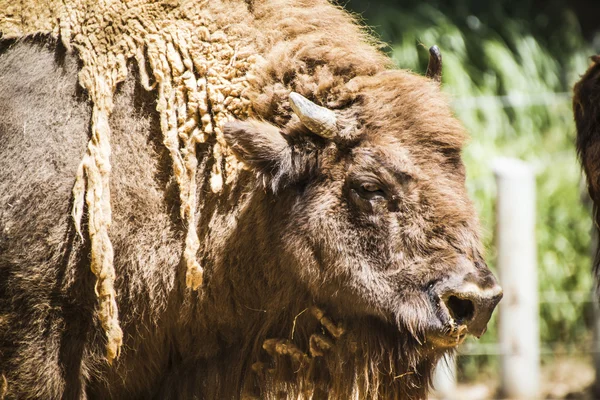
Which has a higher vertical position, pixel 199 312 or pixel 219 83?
pixel 219 83

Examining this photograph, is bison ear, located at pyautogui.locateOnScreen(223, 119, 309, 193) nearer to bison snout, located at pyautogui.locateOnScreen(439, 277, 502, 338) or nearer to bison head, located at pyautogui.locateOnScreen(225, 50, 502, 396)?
bison head, located at pyautogui.locateOnScreen(225, 50, 502, 396)

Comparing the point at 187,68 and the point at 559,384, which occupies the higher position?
the point at 187,68

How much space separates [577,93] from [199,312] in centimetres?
231

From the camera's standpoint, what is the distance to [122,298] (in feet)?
11.2

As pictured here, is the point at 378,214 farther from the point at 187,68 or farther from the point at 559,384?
the point at 559,384

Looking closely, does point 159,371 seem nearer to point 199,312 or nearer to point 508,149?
point 199,312

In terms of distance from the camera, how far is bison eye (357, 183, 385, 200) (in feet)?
10.6

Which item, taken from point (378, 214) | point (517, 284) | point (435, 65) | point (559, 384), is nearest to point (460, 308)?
point (378, 214)

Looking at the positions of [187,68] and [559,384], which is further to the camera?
[559,384]

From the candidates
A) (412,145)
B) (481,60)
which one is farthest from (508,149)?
(412,145)

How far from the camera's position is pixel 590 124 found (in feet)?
13.1

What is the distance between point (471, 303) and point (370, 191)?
2.05 feet

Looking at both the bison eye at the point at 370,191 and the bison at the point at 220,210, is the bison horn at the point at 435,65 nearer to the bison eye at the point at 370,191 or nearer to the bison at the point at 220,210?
the bison at the point at 220,210

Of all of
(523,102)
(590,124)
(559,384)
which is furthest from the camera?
(523,102)
